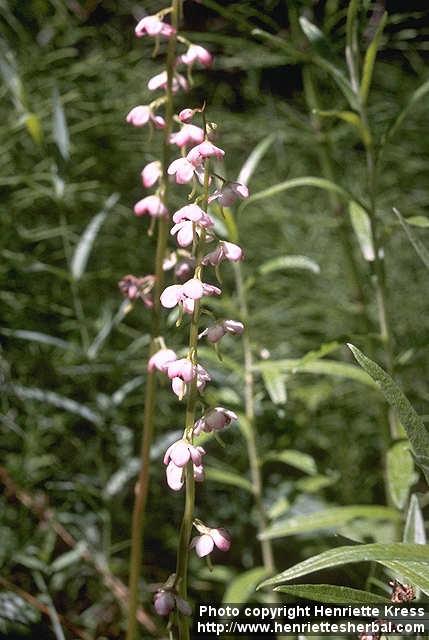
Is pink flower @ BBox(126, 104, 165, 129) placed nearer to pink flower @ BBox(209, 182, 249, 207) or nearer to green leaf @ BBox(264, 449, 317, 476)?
pink flower @ BBox(209, 182, 249, 207)

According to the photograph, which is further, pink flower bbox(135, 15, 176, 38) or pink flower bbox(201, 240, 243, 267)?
pink flower bbox(135, 15, 176, 38)

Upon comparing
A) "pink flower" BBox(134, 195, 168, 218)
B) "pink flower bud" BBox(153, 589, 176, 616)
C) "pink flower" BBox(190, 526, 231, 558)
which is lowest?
"pink flower bud" BBox(153, 589, 176, 616)

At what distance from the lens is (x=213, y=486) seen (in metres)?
1.80

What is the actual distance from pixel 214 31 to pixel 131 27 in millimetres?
233

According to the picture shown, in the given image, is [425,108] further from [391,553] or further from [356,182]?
[391,553]

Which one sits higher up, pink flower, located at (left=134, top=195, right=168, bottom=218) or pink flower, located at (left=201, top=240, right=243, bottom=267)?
pink flower, located at (left=201, top=240, right=243, bottom=267)

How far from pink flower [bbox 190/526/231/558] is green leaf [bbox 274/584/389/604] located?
0.07 m

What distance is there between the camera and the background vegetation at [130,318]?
1322 millimetres

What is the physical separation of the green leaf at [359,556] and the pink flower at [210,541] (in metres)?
0.09

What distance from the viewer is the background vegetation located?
52.1 inches

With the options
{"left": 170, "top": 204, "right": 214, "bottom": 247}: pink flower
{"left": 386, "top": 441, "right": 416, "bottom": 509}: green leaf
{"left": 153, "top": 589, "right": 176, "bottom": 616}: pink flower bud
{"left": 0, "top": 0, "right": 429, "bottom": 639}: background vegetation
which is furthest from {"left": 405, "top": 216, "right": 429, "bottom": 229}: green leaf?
{"left": 153, "top": 589, "right": 176, "bottom": 616}: pink flower bud

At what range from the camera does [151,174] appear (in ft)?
2.98

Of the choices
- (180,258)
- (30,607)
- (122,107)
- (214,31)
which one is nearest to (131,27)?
(214,31)

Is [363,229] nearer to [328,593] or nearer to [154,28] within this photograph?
[154,28]
